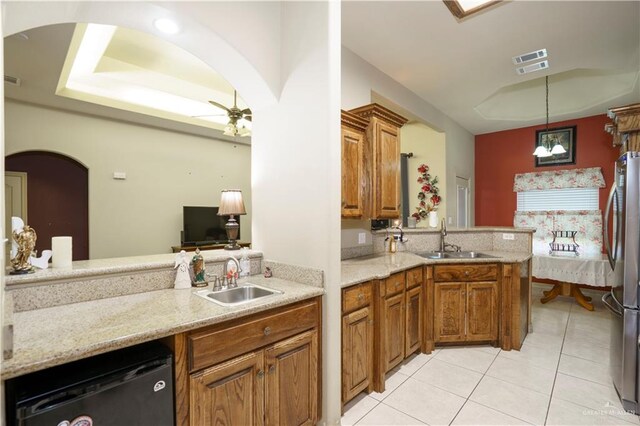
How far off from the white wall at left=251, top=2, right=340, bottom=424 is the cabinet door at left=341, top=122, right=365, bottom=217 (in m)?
0.58

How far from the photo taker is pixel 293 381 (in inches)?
68.3

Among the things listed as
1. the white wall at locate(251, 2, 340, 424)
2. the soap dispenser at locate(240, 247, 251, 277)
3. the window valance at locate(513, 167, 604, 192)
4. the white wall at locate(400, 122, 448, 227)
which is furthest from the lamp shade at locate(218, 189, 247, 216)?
the window valance at locate(513, 167, 604, 192)

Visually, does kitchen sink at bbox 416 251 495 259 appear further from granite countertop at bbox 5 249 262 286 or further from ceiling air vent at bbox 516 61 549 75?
granite countertop at bbox 5 249 262 286

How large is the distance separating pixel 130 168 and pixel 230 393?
4999 mm

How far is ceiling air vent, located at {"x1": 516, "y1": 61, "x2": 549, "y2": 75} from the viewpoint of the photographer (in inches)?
138

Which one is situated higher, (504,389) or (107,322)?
(107,322)

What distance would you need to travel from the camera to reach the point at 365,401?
222 cm

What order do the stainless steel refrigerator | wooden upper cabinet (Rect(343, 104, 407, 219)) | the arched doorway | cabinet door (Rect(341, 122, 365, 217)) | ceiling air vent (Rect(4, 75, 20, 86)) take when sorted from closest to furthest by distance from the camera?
1. the stainless steel refrigerator
2. cabinet door (Rect(341, 122, 365, 217))
3. wooden upper cabinet (Rect(343, 104, 407, 219))
4. ceiling air vent (Rect(4, 75, 20, 86))
5. the arched doorway

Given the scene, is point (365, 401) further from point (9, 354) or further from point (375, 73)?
point (375, 73)

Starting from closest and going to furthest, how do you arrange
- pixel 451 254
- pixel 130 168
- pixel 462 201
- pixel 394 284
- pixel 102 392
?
pixel 102 392 → pixel 394 284 → pixel 451 254 → pixel 130 168 → pixel 462 201

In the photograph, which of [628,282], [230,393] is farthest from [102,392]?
[628,282]

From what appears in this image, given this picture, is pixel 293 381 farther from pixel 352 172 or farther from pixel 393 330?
pixel 352 172

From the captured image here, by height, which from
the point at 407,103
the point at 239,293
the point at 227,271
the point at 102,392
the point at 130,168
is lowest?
the point at 102,392

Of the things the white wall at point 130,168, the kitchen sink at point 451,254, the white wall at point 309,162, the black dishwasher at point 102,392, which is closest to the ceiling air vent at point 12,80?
the white wall at point 130,168
